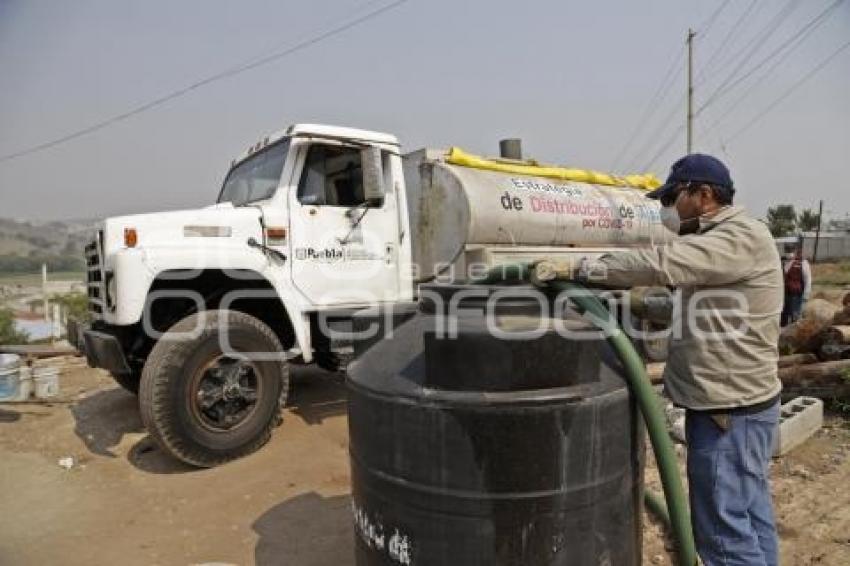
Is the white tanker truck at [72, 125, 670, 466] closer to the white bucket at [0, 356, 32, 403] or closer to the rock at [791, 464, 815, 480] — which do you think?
the white bucket at [0, 356, 32, 403]

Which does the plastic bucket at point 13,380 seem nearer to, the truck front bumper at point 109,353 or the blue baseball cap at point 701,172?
the truck front bumper at point 109,353

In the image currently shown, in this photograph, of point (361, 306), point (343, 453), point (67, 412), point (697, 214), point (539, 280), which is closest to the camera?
point (539, 280)

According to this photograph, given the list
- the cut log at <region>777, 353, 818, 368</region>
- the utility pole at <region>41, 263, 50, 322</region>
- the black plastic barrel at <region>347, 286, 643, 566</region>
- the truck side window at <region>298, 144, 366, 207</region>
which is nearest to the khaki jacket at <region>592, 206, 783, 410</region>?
the black plastic barrel at <region>347, 286, 643, 566</region>

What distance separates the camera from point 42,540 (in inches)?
147

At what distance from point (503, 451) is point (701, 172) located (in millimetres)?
1383

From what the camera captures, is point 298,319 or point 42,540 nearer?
point 42,540

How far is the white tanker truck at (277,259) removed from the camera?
4.52 metres

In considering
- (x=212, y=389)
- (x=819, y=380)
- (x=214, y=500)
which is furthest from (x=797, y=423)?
(x=212, y=389)

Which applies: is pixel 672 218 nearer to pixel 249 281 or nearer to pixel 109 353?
pixel 249 281

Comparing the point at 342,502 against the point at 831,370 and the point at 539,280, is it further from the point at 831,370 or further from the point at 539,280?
the point at 831,370

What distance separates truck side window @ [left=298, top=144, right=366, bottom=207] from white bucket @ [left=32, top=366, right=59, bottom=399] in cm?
375

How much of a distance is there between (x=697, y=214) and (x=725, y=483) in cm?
104

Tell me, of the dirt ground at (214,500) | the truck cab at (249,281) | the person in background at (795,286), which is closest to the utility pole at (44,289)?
the dirt ground at (214,500)

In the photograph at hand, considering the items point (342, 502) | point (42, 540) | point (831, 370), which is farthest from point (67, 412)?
point (831, 370)
